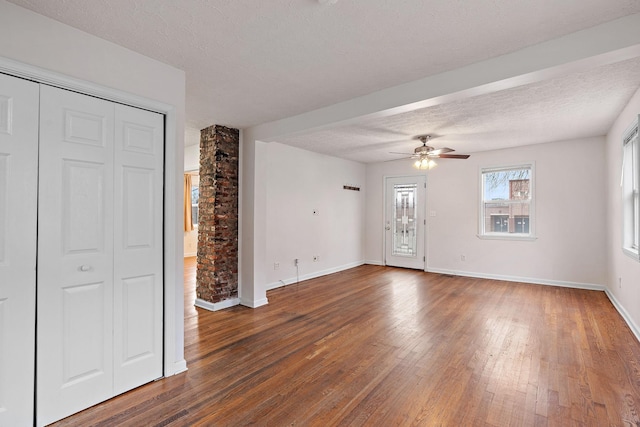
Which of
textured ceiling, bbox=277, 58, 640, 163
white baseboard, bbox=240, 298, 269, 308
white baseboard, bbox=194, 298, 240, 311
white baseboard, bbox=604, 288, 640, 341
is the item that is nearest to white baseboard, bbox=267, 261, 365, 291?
white baseboard, bbox=240, 298, 269, 308

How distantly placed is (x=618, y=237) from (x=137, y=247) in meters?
5.67

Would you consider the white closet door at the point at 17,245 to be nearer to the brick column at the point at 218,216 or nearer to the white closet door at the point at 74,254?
the white closet door at the point at 74,254

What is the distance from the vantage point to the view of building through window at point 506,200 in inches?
231

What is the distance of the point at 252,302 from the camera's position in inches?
173

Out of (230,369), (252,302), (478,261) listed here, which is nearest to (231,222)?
(252,302)

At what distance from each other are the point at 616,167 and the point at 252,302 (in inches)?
208

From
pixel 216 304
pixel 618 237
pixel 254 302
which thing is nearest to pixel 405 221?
pixel 618 237

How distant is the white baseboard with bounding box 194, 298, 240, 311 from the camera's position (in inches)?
167

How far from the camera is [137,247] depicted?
2385 millimetres

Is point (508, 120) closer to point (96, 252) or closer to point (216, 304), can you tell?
point (216, 304)

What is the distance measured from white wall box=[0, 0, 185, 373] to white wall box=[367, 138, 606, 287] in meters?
5.59

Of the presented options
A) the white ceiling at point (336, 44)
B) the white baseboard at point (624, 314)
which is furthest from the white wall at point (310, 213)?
the white baseboard at point (624, 314)

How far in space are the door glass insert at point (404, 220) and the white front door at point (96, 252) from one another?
5.78 metres

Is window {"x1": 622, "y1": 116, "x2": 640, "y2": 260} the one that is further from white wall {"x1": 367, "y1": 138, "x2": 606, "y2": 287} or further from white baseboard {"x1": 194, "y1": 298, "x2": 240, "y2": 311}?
white baseboard {"x1": 194, "y1": 298, "x2": 240, "y2": 311}
